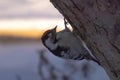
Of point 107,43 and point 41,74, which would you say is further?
point 41,74

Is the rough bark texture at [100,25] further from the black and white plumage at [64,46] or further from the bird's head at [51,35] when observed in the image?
the bird's head at [51,35]

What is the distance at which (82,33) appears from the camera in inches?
74.1

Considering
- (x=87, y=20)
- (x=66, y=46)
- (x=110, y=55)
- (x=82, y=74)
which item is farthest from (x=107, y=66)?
(x=82, y=74)

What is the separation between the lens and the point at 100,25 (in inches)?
69.4

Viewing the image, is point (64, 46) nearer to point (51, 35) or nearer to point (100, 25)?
point (51, 35)

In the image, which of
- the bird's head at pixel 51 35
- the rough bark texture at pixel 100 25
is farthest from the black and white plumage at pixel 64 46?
the rough bark texture at pixel 100 25

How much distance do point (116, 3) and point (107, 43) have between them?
167mm

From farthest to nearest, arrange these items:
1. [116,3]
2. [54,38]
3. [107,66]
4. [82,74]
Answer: [82,74]
[54,38]
[107,66]
[116,3]

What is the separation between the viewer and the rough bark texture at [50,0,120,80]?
5.72ft

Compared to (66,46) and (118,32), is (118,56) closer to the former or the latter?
(118,32)

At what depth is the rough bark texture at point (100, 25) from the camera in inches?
68.6

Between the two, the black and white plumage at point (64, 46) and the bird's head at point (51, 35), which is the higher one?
the bird's head at point (51, 35)

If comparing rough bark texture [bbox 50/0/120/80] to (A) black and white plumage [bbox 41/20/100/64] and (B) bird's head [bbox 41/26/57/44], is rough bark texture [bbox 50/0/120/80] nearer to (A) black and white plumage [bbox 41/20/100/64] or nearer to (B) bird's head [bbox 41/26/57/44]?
(A) black and white plumage [bbox 41/20/100/64]

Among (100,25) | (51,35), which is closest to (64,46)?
(51,35)
